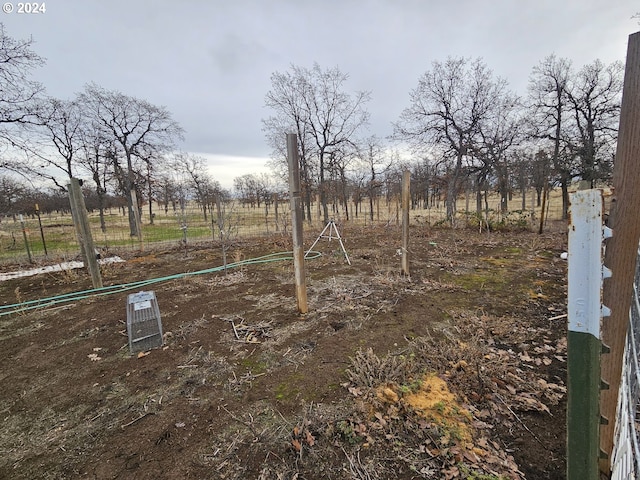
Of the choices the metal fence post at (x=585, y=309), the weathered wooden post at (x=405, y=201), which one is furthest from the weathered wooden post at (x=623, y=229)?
the weathered wooden post at (x=405, y=201)

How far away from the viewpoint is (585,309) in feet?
2.69

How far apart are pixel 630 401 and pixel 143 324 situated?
3956 mm

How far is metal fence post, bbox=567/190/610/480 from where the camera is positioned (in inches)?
31.6

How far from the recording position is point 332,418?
2.11 metres

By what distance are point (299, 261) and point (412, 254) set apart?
500cm

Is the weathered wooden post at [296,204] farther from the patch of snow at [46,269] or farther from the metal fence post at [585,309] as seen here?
the patch of snow at [46,269]

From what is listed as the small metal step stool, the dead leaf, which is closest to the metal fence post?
the dead leaf

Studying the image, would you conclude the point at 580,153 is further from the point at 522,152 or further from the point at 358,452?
the point at 358,452

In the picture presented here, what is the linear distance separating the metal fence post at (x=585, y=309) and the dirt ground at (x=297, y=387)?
1.17 metres

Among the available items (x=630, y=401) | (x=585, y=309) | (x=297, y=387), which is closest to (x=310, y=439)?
(x=297, y=387)

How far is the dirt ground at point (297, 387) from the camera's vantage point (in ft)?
5.94

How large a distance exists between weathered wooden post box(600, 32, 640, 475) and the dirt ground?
93 cm

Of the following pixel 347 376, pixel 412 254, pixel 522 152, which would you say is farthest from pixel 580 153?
pixel 347 376

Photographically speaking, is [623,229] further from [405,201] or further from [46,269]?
[46,269]
